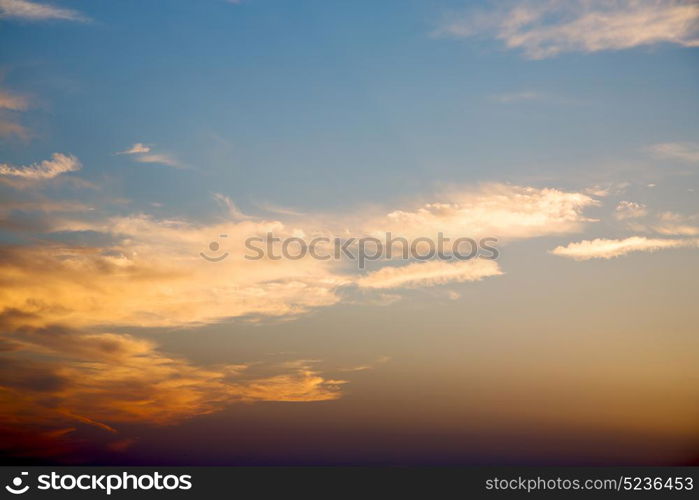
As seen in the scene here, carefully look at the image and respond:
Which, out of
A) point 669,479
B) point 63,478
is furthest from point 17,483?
point 669,479

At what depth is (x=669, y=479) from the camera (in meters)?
40.5

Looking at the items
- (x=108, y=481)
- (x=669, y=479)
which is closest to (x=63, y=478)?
(x=108, y=481)

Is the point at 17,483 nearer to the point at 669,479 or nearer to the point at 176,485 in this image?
the point at 176,485

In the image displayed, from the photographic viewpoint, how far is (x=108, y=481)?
41.9 m

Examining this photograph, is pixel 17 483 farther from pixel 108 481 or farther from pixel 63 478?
pixel 108 481

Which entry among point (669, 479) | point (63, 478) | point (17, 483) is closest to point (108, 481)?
point (63, 478)

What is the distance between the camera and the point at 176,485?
1638 inches

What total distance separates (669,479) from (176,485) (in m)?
29.6

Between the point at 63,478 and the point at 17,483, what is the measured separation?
9.65ft

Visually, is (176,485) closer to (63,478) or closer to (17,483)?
(63,478)

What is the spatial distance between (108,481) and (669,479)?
1334 inches

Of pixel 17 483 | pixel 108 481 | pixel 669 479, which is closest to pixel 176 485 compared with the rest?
pixel 108 481

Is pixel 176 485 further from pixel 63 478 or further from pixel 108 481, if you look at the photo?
pixel 63 478

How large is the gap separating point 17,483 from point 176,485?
990 centimetres
